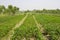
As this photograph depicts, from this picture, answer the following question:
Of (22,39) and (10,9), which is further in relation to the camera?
(10,9)

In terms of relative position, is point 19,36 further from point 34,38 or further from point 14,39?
point 34,38

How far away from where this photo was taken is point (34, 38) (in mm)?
15586

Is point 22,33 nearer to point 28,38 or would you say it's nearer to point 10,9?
point 28,38

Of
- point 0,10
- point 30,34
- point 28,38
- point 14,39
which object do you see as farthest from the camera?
point 0,10

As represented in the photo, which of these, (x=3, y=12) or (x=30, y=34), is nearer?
(x=30, y=34)

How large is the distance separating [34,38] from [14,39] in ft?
7.94

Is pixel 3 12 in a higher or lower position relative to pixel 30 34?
lower

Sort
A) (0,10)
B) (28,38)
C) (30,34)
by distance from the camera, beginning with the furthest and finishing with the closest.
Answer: (0,10)
(30,34)
(28,38)

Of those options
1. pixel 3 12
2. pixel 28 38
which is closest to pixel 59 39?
pixel 28 38

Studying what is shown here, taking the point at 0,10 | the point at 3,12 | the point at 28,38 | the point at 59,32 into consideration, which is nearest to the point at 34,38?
the point at 28,38

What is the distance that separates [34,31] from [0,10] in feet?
281

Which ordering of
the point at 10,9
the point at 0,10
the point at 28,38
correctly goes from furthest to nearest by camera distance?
the point at 10,9, the point at 0,10, the point at 28,38

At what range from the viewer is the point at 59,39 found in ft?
47.0

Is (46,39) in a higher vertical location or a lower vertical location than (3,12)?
higher
